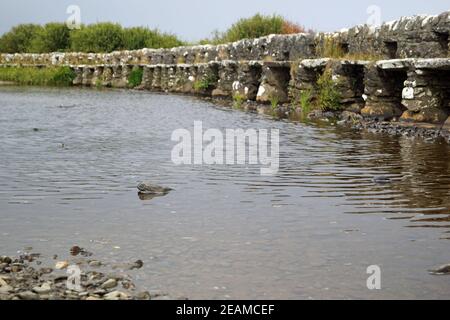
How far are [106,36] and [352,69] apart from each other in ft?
122

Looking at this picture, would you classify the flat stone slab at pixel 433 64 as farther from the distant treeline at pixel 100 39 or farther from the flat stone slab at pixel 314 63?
the distant treeline at pixel 100 39

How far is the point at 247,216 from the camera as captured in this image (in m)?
7.07

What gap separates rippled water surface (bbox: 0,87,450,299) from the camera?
5289 millimetres

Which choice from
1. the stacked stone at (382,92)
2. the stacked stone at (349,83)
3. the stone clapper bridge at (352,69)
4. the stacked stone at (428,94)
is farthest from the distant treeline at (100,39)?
the stacked stone at (428,94)

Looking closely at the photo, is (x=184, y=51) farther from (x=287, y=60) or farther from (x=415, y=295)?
(x=415, y=295)

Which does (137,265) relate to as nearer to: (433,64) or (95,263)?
(95,263)

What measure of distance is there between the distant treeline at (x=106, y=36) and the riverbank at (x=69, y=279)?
3202cm

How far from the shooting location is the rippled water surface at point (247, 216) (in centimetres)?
529

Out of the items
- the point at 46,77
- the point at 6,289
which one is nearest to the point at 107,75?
the point at 46,77

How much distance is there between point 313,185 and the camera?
8.66 meters

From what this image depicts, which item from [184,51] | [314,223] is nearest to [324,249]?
[314,223]

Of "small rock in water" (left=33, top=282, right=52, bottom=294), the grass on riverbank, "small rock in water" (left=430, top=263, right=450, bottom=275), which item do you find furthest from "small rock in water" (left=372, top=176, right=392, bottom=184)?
the grass on riverbank

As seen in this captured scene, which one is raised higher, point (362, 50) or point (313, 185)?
A: point (362, 50)
